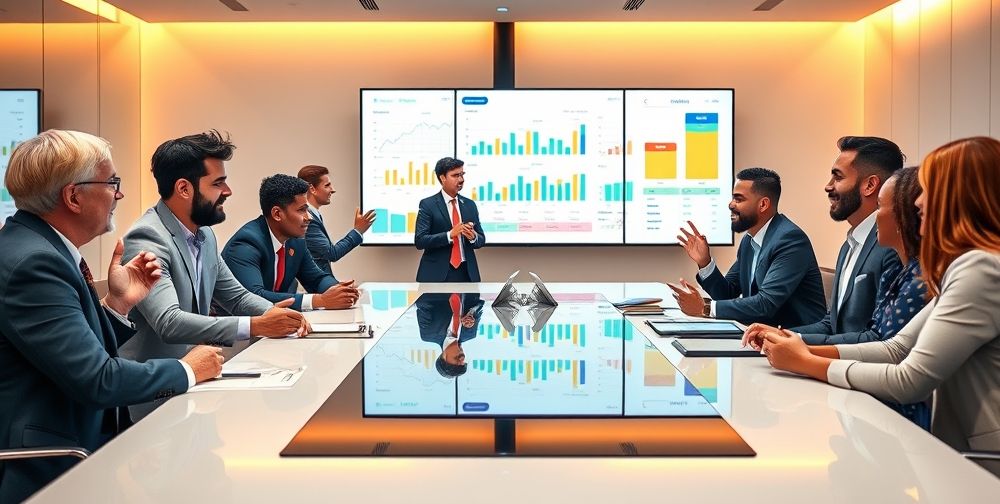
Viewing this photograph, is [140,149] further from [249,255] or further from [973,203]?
[973,203]

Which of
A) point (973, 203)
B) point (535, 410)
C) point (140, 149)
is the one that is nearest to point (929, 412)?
point (973, 203)

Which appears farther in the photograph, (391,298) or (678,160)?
(678,160)

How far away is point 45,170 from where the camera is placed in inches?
81.2

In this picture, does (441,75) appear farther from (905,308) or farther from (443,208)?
(905,308)

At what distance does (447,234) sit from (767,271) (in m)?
2.81

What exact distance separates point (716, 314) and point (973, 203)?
1664 mm

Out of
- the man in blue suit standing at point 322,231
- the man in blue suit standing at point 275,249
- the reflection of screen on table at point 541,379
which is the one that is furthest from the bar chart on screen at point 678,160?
the reflection of screen on table at point 541,379

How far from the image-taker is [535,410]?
1.76 m

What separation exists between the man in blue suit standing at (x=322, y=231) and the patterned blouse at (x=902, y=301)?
3.71 metres

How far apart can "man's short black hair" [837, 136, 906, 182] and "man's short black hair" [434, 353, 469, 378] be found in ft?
6.10

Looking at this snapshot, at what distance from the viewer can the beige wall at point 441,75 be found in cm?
729

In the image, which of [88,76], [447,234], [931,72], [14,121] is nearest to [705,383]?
[447,234]

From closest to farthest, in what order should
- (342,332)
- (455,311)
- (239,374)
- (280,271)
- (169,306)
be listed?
(239,374)
(169,306)
(342,332)
(455,311)
(280,271)

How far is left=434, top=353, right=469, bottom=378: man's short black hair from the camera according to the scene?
2121 mm
